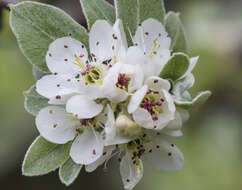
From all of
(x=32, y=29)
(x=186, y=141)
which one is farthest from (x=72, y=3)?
(x=32, y=29)

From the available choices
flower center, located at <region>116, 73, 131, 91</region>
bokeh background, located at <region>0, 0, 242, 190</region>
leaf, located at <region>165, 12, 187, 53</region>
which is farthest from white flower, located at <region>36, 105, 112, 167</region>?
bokeh background, located at <region>0, 0, 242, 190</region>

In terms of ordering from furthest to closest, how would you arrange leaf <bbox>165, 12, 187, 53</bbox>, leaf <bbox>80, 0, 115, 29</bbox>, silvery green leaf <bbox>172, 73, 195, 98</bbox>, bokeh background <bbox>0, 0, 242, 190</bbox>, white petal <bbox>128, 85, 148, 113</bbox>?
1. bokeh background <bbox>0, 0, 242, 190</bbox>
2. leaf <bbox>165, 12, 187, 53</bbox>
3. leaf <bbox>80, 0, 115, 29</bbox>
4. silvery green leaf <bbox>172, 73, 195, 98</bbox>
5. white petal <bbox>128, 85, 148, 113</bbox>

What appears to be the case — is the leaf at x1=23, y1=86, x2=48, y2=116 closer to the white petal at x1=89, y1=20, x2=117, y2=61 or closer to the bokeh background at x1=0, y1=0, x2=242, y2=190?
the white petal at x1=89, y1=20, x2=117, y2=61

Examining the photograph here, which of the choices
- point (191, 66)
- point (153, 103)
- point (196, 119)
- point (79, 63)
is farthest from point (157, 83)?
point (196, 119)

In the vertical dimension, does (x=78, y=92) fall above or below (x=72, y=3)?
above

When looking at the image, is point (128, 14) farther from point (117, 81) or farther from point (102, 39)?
point (117, 81)

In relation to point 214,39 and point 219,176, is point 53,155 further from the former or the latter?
point 214,39

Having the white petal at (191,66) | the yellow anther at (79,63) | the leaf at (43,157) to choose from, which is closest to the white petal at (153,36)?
the white petal at (191,66)
